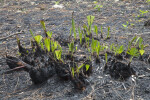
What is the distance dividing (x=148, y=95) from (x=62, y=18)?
8.65 feet

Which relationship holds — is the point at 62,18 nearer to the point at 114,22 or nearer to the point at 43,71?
the point at 114,22

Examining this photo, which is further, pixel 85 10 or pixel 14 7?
pixel 14 7

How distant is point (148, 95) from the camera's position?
141 cm

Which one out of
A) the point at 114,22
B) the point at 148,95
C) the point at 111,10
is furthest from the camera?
the point at 111,10

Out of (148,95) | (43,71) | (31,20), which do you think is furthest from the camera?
(31,20)

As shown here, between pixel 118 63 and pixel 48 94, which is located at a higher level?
pixel 118 63

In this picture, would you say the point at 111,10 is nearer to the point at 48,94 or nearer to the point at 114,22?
the point at 114,22

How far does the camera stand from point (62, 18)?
3.61 meters

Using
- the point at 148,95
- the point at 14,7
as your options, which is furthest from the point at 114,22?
the point at 14,7

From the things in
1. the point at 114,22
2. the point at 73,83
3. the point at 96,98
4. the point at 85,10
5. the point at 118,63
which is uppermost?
the point at 85,10

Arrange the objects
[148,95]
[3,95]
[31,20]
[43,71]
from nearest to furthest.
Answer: [148,95] < [3,95] < [43,71] < [31,20]

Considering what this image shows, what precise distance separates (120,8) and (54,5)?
71.9 inches

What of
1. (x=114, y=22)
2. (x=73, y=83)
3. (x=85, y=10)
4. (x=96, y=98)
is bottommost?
(x=96, y=98)

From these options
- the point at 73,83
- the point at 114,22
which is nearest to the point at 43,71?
the point at 73,83
